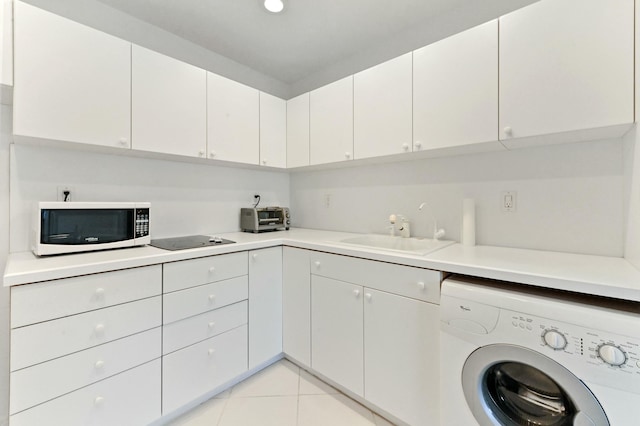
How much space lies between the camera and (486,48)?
1366 millimetres

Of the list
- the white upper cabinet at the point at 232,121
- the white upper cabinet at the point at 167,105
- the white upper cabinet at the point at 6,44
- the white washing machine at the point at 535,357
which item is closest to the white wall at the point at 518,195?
the white washing machine at the point at 535,357

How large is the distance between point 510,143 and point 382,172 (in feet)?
2.92

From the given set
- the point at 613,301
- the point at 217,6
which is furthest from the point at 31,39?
the point at 613,301

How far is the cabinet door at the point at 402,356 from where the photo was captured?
1.26 meters

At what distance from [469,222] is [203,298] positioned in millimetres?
1649

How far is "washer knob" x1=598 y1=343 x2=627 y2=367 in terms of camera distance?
2.63 feet

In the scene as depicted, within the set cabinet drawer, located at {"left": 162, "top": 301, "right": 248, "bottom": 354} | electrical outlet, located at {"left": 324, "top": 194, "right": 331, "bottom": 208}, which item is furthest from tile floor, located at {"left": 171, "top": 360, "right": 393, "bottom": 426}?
Result: electrical outlet, located at {"left": 324, "top": 194, "right": 331, "bottom": 208}

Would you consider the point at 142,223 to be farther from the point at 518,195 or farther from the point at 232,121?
the point at 518,195

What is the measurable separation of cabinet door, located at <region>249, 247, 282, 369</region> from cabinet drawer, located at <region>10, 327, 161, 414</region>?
1.94 ft

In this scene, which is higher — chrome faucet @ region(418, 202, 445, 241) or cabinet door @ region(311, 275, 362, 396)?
chrome faucet @ region(418, 202, 445, 241)

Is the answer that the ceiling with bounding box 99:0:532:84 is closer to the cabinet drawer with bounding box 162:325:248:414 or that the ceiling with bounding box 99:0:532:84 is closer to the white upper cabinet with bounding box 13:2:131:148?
the white upper cabinet with bounding box 13:2:131:148

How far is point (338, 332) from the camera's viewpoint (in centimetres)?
164

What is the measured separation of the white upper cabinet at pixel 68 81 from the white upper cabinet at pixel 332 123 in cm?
123

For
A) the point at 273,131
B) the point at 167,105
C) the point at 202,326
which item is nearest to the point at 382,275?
the point at 202,326
